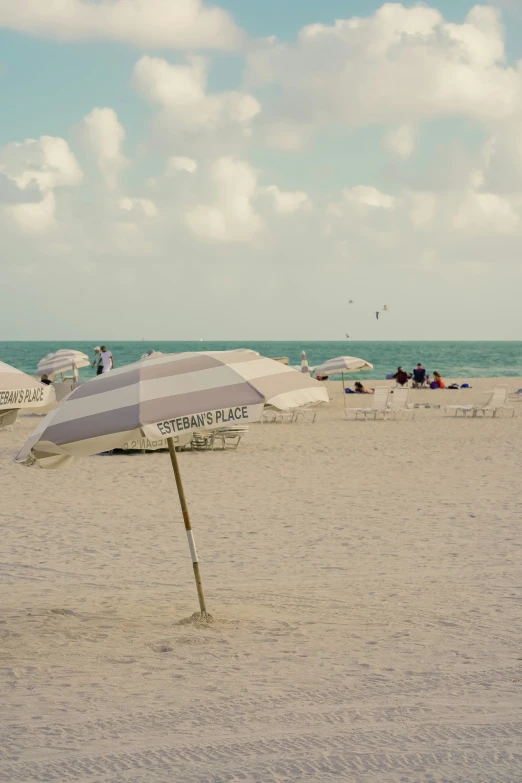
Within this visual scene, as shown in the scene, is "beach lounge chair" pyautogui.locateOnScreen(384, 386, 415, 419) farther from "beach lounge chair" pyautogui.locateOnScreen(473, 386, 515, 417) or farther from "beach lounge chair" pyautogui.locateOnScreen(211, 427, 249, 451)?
"beach lounge chair" pyautogui.locateOnScreen(211, 427, 249, 451)

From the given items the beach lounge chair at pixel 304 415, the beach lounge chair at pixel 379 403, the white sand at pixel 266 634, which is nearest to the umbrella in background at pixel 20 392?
the white sand at pixel 266 634

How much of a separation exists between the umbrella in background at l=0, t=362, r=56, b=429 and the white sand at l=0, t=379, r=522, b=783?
148cm

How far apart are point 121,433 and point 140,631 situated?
1.63 metres

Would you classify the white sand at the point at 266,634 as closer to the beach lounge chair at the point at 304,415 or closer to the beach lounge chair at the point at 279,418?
the beach lounge chair at the point at 279,418

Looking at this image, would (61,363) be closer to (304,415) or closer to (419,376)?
(304,415)

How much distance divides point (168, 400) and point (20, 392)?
5.66 ft

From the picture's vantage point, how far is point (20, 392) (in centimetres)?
650

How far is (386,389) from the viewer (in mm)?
23203

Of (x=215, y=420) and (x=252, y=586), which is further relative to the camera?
(x=252, y=586)

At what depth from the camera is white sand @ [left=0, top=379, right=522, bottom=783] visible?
4031 millimetres

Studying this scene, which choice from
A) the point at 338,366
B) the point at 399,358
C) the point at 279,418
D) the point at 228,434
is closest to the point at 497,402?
the point at 338,366

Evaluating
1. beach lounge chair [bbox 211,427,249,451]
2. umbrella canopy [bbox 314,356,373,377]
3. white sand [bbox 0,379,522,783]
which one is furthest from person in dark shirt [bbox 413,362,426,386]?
white sand [bbox 0,379,522,783]

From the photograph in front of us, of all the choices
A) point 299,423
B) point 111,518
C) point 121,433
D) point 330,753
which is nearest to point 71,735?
point 330,753

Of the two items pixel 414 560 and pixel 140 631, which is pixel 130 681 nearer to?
pixel 140 631
